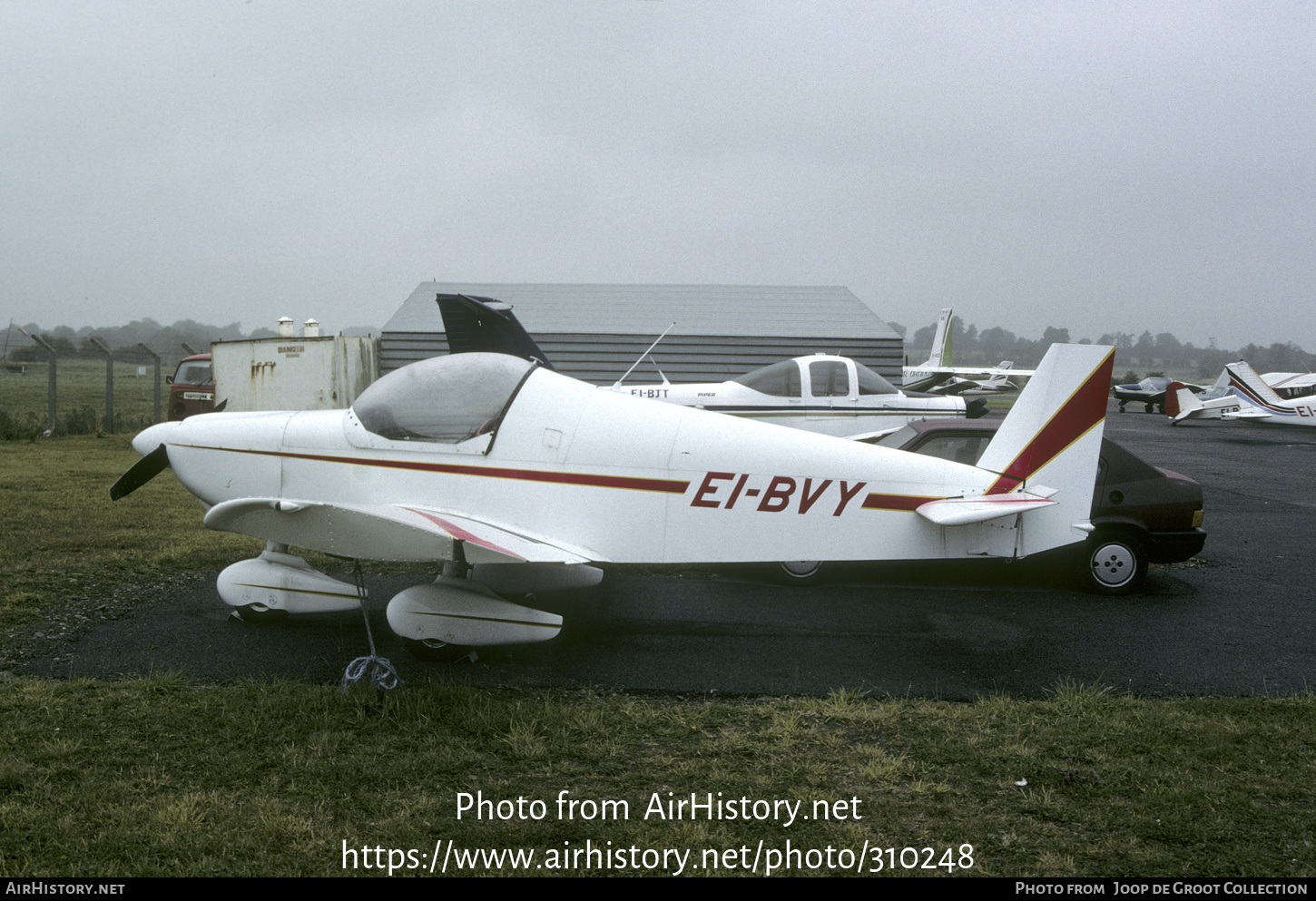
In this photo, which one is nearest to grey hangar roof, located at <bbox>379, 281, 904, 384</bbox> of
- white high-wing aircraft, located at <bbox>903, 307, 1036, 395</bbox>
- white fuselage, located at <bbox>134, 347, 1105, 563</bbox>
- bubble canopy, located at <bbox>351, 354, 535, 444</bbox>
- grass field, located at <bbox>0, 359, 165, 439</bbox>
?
grass field, located at <bbox>0, 359, 165, 439</bbox>

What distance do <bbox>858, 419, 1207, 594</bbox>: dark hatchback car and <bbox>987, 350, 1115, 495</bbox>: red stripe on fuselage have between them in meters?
1.75

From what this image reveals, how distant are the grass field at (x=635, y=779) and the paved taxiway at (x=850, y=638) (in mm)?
323

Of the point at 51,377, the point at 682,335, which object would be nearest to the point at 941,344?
the point at 682,335

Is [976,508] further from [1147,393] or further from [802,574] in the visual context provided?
[1147,393]

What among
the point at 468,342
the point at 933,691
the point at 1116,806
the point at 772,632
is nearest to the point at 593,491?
the point at 772,632

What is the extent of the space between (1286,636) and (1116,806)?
11.1ft

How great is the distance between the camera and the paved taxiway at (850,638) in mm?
4973

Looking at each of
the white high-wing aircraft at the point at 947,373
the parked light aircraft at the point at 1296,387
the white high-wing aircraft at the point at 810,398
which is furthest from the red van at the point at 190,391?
the parked light aircraft at the point at 1296,387

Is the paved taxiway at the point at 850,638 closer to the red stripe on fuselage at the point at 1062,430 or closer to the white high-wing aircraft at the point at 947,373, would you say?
the red stripe on fuselage at the point at 1062,430

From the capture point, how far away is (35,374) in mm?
51469

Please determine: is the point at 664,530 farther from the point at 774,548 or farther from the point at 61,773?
the point at 61,773

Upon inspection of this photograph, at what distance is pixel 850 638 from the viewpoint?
19.0 feet

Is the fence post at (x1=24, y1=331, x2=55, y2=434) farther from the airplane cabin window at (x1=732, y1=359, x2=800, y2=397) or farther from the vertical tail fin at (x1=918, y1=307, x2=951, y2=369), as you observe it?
the vertical tail fin at (x1=918, y1=307, x2=951, y2=369)

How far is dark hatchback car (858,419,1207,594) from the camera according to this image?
6.91 metres
